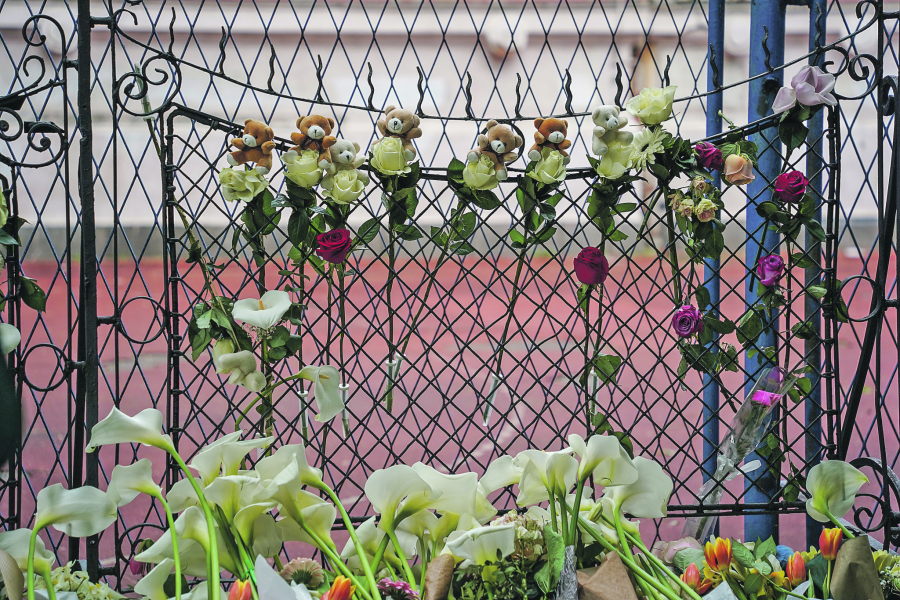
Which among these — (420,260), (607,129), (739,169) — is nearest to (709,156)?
(739,169)

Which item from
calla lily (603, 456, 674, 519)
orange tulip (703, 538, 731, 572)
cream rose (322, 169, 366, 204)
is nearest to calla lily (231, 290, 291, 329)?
cream rose (322, 169, 366, 204)

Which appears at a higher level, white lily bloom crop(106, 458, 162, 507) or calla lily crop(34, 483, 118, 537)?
white lily bloom crop(106, 458, 162, 507)

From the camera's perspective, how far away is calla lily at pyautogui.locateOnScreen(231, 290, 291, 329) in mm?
856

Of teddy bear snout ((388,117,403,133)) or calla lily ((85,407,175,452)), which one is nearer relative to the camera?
calla lily ((85,407,175,452))

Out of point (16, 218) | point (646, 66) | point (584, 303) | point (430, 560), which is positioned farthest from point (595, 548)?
point (646, 66)

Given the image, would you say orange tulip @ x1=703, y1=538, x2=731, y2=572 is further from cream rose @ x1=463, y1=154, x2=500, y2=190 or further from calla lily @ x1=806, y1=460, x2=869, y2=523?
cream rose @ x1=463, y1=154, x2=500, y2=190

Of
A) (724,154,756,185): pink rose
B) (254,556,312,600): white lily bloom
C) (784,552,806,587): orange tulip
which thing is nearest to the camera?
(254,556,312,600): white lily bloom

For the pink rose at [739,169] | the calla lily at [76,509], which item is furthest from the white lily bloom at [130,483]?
the pink rose at [739,169]

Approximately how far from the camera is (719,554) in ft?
2.60

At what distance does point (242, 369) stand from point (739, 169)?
69cm

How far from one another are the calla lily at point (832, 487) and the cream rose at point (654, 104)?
0.47 meters

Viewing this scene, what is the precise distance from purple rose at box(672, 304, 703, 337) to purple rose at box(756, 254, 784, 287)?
0.35ft

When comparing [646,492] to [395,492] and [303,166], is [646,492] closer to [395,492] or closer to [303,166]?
[395,492]

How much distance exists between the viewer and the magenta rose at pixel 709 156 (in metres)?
0.94
